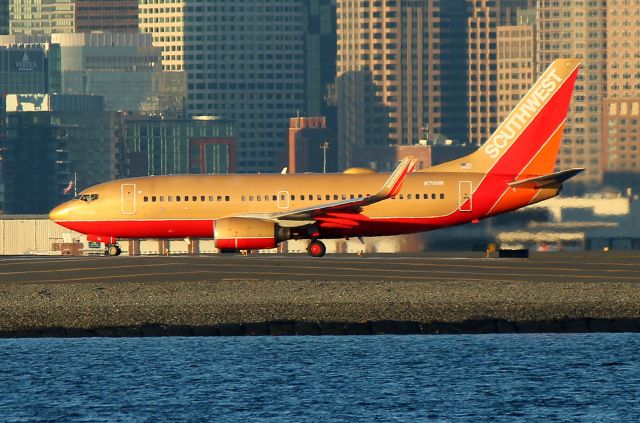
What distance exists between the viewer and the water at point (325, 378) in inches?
1804

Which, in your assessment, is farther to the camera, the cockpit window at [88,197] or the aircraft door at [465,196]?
the cockpit window at [88,197]

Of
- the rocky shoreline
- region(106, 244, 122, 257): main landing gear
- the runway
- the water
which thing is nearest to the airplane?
region(106, 244, 122, 257): main landing gear

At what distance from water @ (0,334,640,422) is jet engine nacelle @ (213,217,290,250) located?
22.7 meters

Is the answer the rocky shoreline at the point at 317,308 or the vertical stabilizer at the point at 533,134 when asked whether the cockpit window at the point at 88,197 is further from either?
the rocky shoreline at the point at 317,308

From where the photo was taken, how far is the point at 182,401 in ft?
157

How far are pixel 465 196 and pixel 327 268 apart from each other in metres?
10.6

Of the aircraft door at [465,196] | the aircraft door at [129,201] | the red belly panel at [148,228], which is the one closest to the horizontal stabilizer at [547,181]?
the aircraft door at [465,196]

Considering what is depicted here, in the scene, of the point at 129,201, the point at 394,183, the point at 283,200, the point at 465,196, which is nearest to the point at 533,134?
the point at 465,196

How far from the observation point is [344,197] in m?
84.5

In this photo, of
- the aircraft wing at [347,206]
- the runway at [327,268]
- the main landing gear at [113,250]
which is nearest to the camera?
the runway at [327,268]

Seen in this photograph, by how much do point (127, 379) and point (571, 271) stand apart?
2893 cm

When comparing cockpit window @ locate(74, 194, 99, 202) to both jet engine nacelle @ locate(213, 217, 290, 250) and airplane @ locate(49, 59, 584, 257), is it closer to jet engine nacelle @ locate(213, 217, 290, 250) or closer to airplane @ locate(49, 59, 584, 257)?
airplane @ locate(49, 59, 584, 257)

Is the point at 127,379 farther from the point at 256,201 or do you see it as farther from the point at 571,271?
the point at 256,201

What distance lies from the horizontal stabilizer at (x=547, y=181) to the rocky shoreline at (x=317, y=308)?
1441 centimetres
